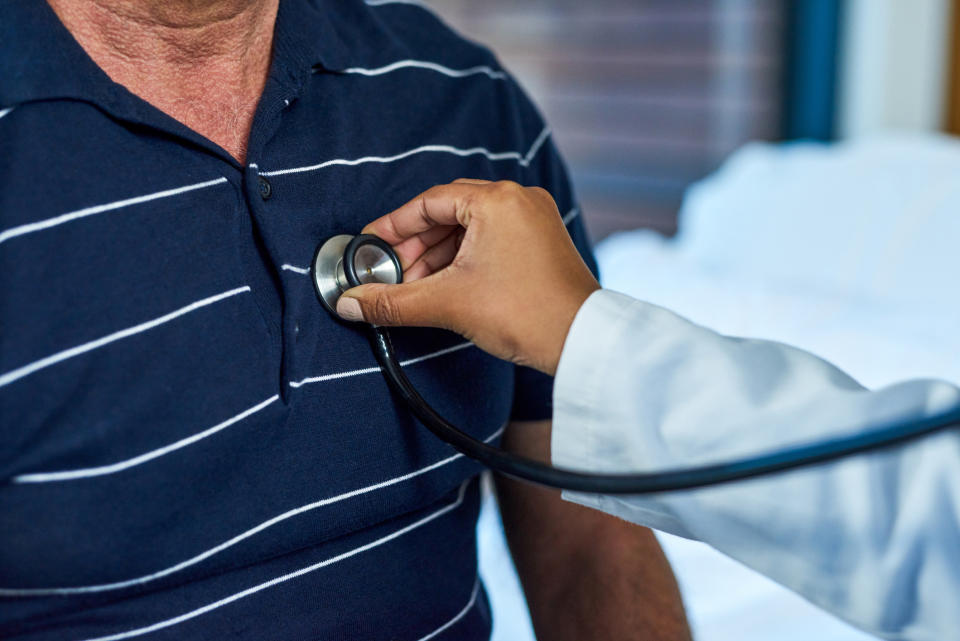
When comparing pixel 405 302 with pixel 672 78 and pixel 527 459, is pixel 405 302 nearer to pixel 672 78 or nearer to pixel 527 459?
pixel 527 459

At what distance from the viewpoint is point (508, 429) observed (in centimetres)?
101

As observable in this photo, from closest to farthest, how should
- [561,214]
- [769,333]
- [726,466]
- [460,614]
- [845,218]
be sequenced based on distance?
[726,466] < [460,614] < [561,214] < [769,333] < [845,218]

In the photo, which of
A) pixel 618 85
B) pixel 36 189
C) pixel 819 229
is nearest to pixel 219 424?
pixel 36 189

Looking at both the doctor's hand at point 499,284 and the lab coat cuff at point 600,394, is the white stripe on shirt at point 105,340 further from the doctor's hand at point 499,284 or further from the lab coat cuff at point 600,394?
the lab coat cuff at point 600,394

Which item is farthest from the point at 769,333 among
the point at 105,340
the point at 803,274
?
the point at 105,340

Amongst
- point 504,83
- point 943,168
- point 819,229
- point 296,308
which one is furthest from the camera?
point 819,229

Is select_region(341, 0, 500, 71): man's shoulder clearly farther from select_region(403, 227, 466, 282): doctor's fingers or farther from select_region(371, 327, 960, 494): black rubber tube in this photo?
select_region(371, 327, 960, 494): black rubber tube

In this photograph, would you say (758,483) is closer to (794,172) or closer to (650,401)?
(650,401)

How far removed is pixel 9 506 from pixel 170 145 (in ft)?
0.94

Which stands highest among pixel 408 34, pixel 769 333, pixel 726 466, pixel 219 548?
pixel 408 34

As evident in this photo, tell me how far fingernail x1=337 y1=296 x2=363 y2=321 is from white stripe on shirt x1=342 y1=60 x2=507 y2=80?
0.85ft

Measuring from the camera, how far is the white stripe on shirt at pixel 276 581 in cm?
69

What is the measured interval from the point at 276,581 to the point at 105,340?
233 millimetres

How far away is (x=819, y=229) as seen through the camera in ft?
6.75
